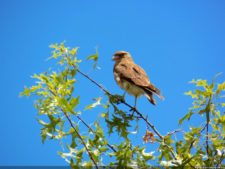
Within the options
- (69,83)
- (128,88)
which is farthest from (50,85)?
(128,88)

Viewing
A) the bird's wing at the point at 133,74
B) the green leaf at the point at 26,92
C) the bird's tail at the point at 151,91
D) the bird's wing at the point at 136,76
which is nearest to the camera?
the green leaf at the point at 26,92

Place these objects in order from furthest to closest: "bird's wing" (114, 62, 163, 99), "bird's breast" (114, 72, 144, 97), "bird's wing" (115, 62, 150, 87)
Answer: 1. "bird's breast" (114, 72, 144, 97)
2. "bird's wing" (115, 62, 150, 87)
3. "bird's wing" (114, 62, 163, 99)

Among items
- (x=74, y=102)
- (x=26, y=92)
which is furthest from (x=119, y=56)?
(x=74, y=102)

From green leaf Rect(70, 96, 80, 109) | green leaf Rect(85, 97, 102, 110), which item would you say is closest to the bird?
green leaf Rect(85, 97, 102, 110)

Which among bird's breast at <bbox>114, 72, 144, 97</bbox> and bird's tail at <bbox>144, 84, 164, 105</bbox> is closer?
bird's tail at <bbox>144, 84, 164, 105</bbox>

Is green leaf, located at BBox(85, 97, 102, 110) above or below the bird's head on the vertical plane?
below

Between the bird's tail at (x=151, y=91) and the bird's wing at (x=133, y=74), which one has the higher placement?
the bird's wing at (x=133, y=74)

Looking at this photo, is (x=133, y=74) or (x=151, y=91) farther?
(x=133, y=74)

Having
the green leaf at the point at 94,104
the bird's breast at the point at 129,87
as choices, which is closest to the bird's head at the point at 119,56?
the bird's breast at the point at 129,87

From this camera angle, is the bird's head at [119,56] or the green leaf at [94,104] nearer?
the green leaf at [94,104]

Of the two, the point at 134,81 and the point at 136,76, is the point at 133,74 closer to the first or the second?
the point at 136,76

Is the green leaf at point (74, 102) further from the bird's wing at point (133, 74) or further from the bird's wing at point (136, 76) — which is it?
the bird's wing at point (133, 74)

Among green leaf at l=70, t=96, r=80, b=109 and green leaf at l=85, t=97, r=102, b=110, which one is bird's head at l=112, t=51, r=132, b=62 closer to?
green leaf at l=85, t=97, r=102, b=110

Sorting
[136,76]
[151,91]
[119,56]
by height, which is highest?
[119,56]
